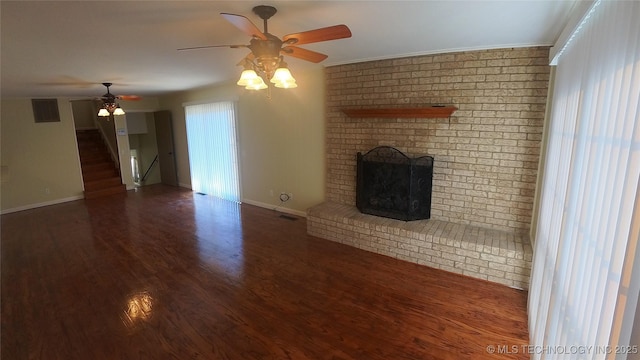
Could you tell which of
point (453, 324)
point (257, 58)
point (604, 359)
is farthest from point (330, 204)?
point (604, 359)

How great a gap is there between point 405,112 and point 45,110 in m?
7.82

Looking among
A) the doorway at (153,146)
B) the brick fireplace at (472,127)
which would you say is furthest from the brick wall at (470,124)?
the doorway at (153,146)

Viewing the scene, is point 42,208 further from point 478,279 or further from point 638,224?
point 638,224

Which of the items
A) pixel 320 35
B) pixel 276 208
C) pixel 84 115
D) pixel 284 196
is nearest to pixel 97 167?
pixel 84 115

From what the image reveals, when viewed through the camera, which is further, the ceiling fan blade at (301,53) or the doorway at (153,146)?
the doorway at (153,146)

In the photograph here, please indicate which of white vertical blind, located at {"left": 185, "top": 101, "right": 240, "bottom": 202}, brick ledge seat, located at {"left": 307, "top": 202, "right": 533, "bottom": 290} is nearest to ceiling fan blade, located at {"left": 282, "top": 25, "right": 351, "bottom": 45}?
brick ledge seat, located at {"left": 307, "top": 202, "right": 533, "bottom": 290}

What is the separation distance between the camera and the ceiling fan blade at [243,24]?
1.65m

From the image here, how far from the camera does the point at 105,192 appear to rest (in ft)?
24.8

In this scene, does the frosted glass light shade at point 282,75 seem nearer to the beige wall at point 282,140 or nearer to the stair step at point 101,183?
the beige wall at point 282,140

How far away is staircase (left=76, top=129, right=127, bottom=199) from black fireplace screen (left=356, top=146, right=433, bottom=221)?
22.5 feet

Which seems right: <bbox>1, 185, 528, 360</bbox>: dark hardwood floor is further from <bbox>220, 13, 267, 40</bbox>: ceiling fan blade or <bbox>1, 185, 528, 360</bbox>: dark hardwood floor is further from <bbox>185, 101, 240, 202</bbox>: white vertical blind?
<bbox>220, 13, 267, 40</bbox>: ceiling fan blade

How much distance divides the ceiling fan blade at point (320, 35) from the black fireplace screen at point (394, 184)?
2223 mm

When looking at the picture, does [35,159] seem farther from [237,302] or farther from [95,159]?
[237,302]

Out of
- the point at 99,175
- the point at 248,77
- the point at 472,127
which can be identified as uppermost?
the point at 248,77
